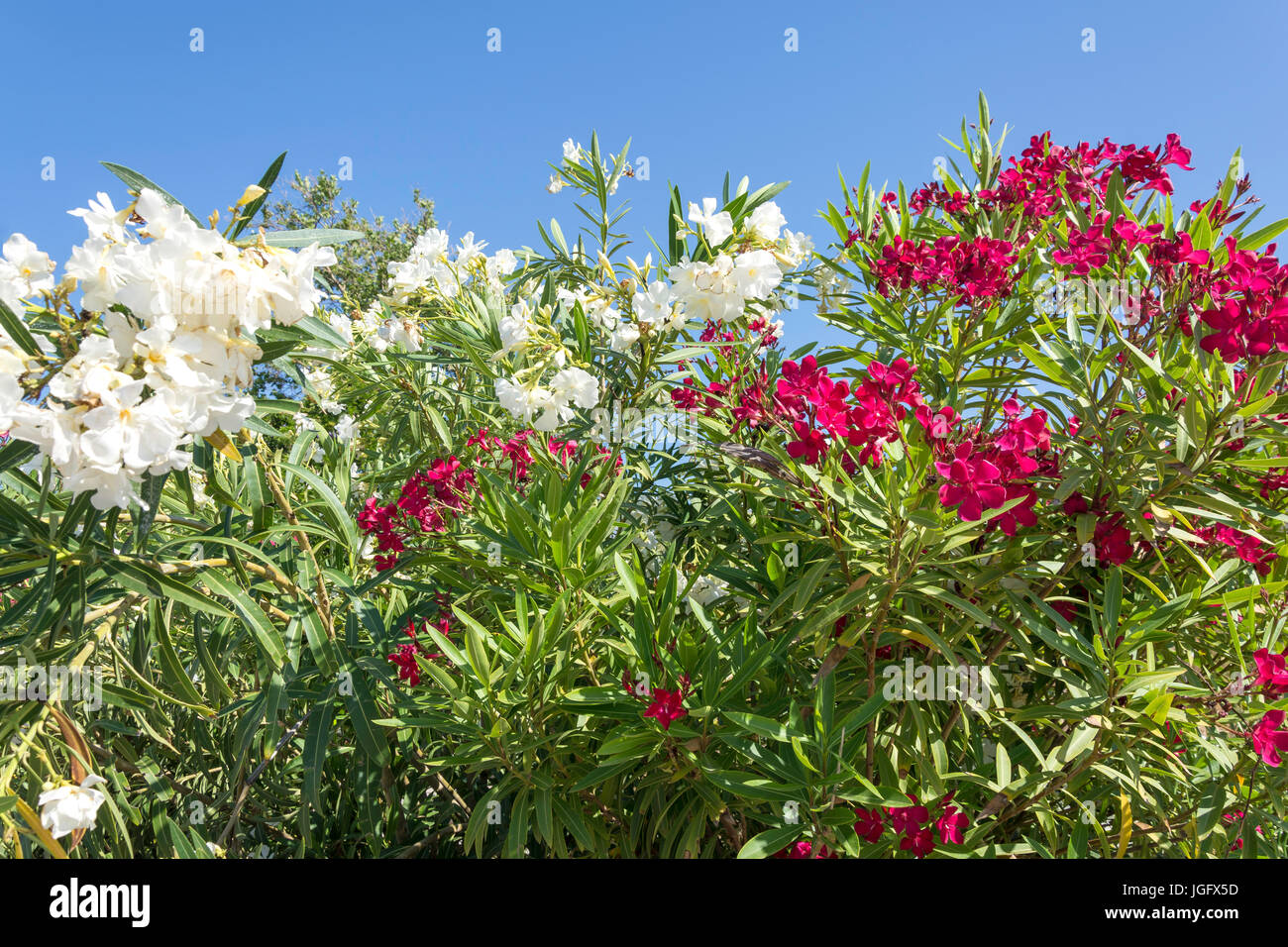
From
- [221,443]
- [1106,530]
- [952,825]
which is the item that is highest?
[221,443]

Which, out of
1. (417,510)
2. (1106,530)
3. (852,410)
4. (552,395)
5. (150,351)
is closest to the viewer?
(150,351)

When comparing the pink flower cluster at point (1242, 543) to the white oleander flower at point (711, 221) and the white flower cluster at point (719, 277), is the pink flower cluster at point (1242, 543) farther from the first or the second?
the white oleander flower at point (711, 221)

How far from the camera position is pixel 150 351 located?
1006mm

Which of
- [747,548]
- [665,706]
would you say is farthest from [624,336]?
[665,706]

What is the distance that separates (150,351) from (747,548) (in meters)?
1.36

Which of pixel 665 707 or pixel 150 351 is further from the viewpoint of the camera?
pixel 665 707

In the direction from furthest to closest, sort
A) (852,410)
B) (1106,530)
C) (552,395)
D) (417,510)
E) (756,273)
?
(417,510)
(552,395)
(756,273)
(1106,530)
(852,410)

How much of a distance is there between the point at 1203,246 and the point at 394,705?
6.95 ft

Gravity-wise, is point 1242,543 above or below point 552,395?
below

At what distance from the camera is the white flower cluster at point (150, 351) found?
3.16 feet

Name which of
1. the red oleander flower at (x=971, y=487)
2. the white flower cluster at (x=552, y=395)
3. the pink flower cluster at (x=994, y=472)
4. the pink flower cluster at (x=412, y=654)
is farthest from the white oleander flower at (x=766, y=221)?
the pink flower cluster at (x=412, y=654)

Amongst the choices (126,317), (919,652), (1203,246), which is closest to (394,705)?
(126,317)

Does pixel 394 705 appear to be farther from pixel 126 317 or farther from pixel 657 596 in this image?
pixel 126 317

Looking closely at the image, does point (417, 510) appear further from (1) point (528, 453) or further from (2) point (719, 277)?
(2) point (719, 277)
